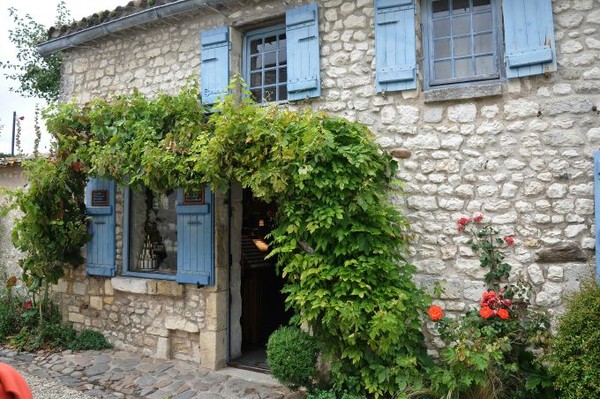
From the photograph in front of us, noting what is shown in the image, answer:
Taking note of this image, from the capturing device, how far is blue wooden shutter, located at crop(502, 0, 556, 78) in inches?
150

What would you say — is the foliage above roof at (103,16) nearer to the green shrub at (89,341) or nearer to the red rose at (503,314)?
the green shrub at (89,341)

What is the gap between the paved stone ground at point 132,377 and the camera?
4.48m

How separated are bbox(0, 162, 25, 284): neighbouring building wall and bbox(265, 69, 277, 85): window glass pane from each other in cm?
523

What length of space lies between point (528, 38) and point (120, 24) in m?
5.07

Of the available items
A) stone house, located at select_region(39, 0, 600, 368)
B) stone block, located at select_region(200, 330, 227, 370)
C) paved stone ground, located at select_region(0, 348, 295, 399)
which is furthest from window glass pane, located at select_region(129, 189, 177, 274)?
paved stone ground, located at select_region(0, 348, 295, 399)

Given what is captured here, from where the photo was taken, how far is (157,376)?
16.2ft

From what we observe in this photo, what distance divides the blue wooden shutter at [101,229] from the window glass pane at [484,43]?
4.99 meters

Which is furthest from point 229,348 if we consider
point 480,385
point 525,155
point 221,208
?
point 525,155

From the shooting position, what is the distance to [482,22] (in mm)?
4234

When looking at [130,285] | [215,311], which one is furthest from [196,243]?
[130,285]

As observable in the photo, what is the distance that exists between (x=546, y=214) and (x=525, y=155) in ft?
1.82

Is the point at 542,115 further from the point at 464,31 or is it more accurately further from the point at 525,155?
the point at 464,31

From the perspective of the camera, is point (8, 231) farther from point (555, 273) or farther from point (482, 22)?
point (555, 273)

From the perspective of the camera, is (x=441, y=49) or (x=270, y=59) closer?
(x=441, y=49)
